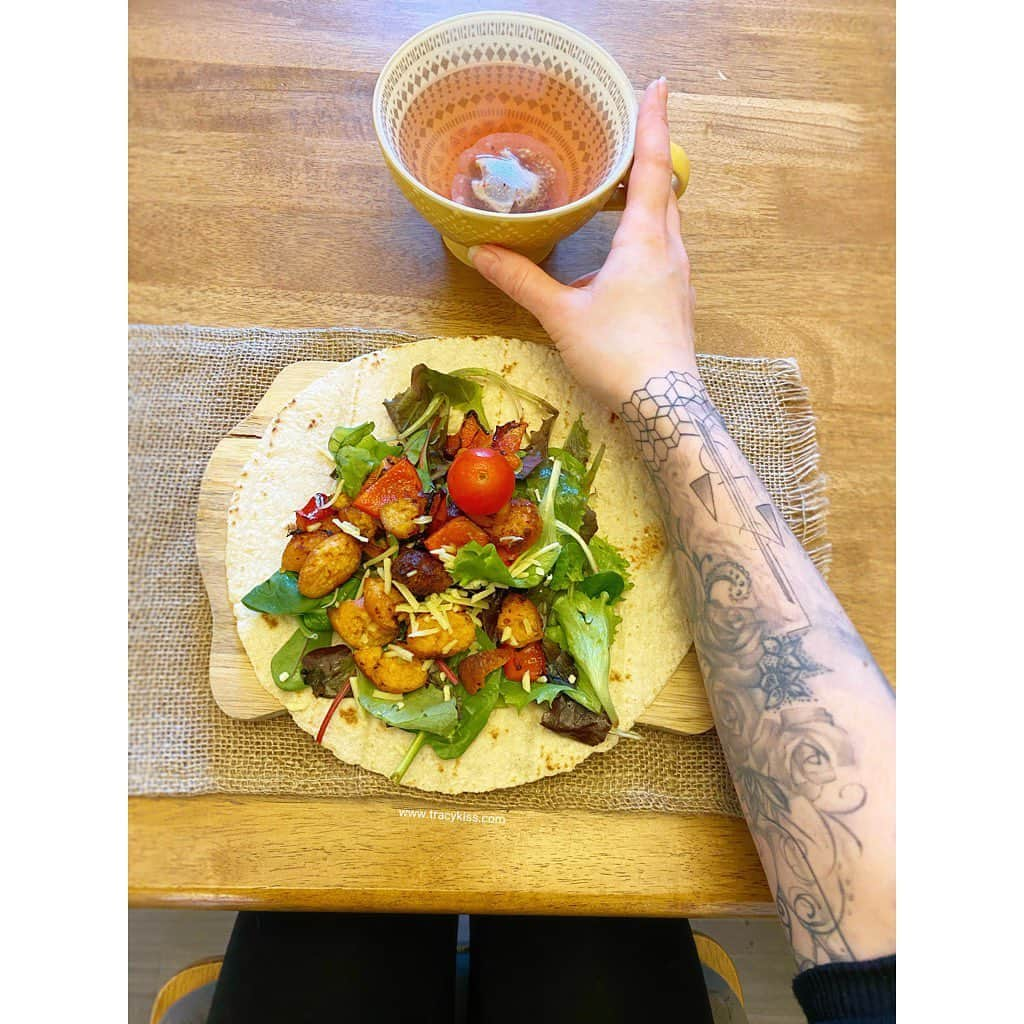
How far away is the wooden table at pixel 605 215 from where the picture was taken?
1482 mm

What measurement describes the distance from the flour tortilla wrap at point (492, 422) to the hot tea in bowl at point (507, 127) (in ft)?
0.75

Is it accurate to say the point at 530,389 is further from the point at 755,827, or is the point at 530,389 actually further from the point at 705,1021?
the point at 705,1021

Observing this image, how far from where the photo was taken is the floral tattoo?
1.04 m

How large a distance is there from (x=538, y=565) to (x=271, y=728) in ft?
1.71

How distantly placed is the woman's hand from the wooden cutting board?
46cm

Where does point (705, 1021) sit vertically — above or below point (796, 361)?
below

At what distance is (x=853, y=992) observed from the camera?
0.98 meters

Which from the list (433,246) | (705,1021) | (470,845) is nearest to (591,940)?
(705,1021)

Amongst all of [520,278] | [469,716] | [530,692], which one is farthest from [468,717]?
[520,278]

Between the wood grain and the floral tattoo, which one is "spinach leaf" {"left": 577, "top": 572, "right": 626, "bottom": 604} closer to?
the floral tattoo

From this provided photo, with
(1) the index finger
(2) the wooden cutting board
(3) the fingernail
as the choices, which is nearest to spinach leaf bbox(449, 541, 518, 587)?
(2) the wooden cutting board

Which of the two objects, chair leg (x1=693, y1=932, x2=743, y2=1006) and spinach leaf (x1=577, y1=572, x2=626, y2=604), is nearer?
spinach leaf (x1=577, y1=572, x2=626, y2=604)

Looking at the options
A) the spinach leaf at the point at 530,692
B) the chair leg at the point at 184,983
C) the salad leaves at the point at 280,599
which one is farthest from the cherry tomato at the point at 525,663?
the chair leg at the point at 184,983

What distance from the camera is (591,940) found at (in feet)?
4.51
